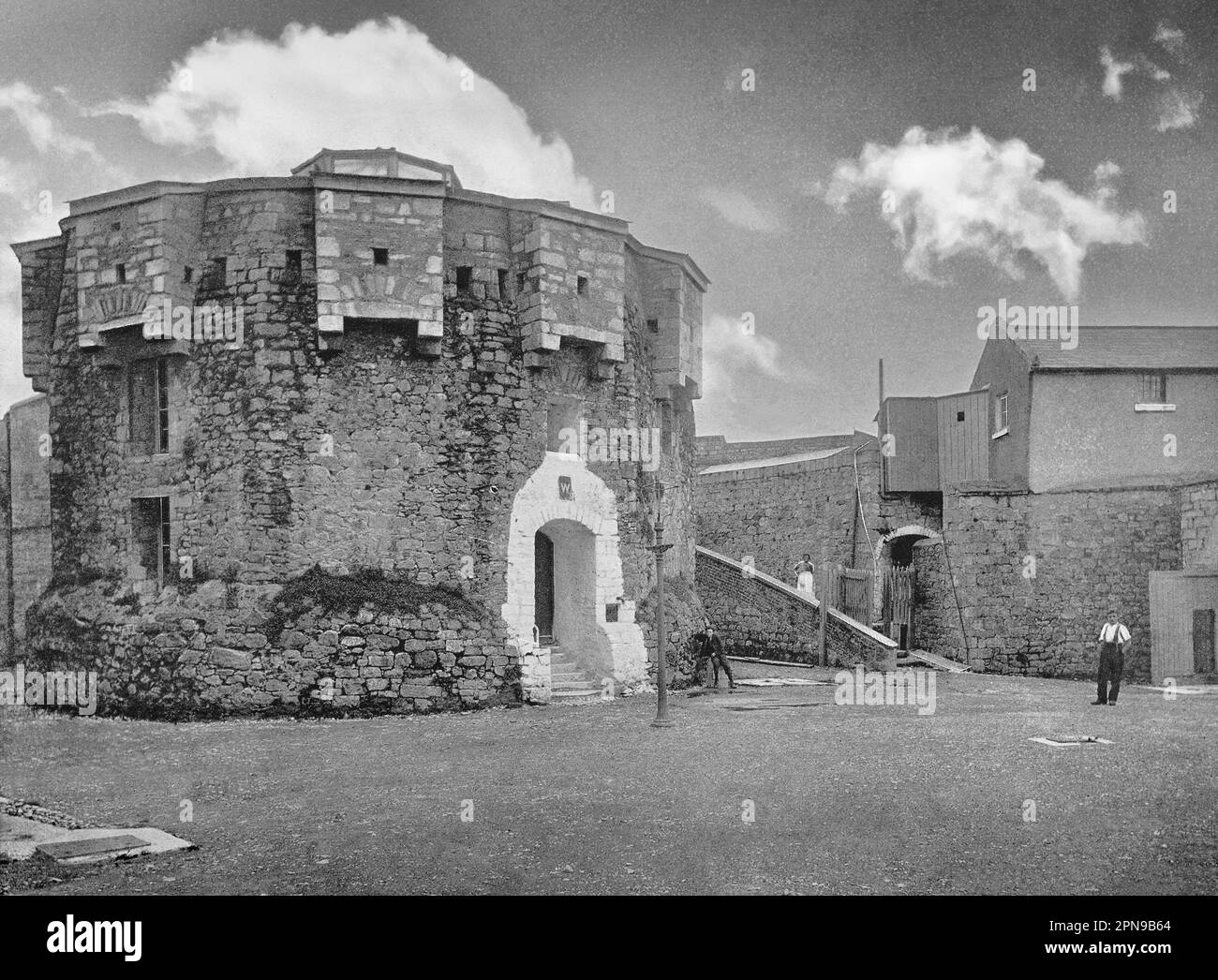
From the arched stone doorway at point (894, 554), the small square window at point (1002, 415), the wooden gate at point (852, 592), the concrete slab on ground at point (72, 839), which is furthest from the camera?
the arched stone doorway at point (894, 554)

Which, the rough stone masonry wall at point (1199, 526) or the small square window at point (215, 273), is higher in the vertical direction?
the small square window at point (215, 273)

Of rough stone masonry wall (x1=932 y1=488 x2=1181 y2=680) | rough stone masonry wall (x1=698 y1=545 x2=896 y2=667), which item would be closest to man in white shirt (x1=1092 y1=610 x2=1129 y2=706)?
rough stone masonry wall (x1=698 y1=545 x2=896 y2=667)

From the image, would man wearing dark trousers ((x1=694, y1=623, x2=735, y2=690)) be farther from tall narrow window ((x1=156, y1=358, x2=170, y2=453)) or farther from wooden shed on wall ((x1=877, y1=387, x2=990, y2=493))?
wooden shed on wall ((x1=877, y1=387, x2=990, y2=493))

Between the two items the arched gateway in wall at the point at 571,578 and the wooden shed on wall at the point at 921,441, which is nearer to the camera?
the arched gateway in wall at the point at 571,578

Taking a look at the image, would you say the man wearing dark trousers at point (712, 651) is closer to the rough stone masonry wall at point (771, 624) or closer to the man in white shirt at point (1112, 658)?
the rough stone masonry wall at point (771, 624)

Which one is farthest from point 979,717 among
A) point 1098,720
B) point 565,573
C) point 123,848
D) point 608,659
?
point 123,848

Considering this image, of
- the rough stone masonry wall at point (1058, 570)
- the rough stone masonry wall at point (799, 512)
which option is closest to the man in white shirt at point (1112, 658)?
the rough stone masonry wall at point (1058, 570)

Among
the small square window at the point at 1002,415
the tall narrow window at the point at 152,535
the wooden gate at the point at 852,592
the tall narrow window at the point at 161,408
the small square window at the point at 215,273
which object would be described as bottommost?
the wooden gate at the point at 852,592

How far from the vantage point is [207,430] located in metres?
15.4

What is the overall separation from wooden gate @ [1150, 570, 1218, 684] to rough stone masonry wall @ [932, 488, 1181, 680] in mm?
1256

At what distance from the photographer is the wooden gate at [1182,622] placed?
19.2 meters

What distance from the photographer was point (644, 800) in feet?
28.8

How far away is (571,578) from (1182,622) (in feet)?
36.3

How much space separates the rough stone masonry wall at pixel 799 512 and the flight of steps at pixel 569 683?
11.5m
